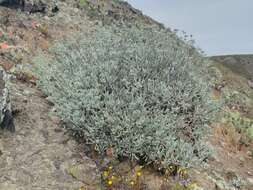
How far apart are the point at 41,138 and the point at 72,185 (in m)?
1.44

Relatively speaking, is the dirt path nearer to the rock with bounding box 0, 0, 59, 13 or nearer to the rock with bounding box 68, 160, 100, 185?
the rock with bounding box 68, 160, 100, 185

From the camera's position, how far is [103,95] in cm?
840

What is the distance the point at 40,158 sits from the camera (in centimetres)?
746

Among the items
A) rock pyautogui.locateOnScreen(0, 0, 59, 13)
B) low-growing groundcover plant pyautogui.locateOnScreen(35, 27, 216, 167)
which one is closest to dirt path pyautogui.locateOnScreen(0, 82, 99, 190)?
low-growing groundcover plant pyautogui.locateOnScreen(35, 27, 216, 167)

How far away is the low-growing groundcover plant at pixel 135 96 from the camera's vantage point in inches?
299

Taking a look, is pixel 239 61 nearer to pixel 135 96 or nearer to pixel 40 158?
pixel 135 96

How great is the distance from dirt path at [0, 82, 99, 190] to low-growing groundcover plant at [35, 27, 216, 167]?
1.19 ft

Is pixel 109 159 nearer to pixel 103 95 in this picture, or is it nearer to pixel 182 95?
pixel 103 95

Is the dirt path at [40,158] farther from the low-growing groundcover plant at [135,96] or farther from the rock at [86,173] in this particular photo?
the low-growing groundcover plant at [135,96]

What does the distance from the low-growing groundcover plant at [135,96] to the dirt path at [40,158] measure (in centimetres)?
36

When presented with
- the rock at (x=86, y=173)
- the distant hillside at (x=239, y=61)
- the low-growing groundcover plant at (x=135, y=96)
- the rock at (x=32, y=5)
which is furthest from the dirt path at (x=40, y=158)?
the distant hillside at (x=239, y=61)

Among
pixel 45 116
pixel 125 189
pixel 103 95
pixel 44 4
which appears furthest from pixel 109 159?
pixel 44 4

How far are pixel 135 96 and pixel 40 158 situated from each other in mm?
2121

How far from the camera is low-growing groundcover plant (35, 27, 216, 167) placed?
7602mm
